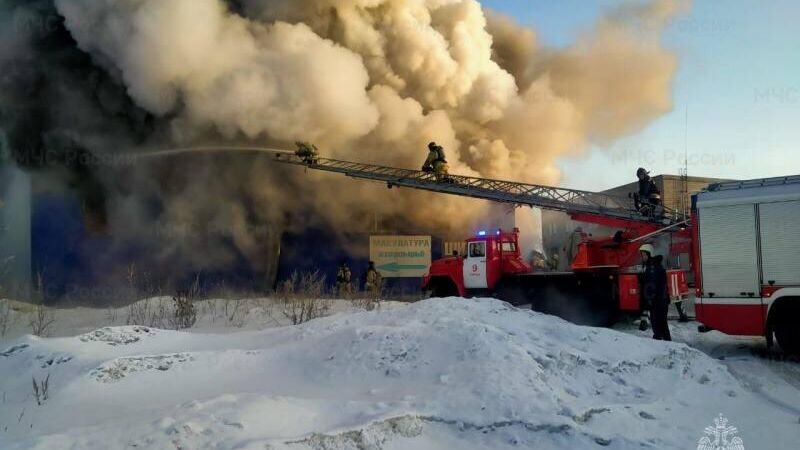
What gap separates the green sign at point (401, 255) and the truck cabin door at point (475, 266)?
23.7 feet

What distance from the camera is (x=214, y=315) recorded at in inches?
469

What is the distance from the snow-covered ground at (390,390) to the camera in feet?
13.9

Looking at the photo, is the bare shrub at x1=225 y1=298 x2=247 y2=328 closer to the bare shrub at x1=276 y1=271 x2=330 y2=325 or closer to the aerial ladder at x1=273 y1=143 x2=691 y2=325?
the bare shrub at x1=276 y1=271 x2=330 y2=325

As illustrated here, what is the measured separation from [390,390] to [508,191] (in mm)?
11355

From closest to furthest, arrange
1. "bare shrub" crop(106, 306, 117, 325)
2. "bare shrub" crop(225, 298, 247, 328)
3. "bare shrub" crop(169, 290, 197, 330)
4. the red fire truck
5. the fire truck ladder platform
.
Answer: "bare shrub" crop(169, 290, 197, 330)
"bare shrub" crop(225, 298, 247, 328)
"bare shrub" crop(106, 306, 117, 325)
the red fire truck
the fire truck ladder platform

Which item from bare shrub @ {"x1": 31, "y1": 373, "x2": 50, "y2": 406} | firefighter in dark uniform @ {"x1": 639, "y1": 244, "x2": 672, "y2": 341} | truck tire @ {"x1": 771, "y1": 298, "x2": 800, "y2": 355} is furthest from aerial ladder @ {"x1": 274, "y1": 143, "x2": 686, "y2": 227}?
A: bare shrub @ {"x1": 31, "y1": 373, "x2": 50, "y2": 406}

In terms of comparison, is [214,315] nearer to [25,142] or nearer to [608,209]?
[608,209]

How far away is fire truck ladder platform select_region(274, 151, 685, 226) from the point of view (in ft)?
45.9

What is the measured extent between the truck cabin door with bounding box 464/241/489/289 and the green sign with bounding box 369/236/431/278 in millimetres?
7214

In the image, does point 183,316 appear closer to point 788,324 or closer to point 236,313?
point 236,313

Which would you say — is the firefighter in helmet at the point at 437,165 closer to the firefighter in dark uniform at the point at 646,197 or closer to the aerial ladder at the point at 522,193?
the aerial ladder at the point at 522,193

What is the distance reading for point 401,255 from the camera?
22.4 metres

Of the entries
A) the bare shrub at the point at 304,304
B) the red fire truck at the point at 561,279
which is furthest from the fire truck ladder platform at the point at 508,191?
the bare shrub at the point at 304,304

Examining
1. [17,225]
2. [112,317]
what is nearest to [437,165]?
[112,317]
